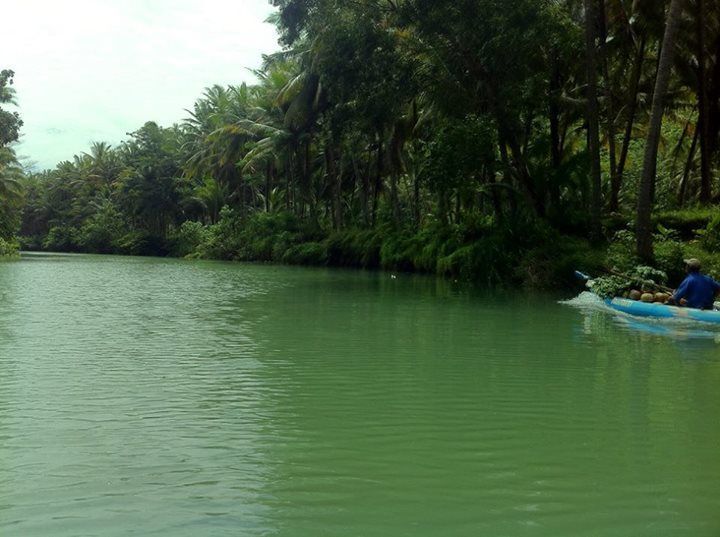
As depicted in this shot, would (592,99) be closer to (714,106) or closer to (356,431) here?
(714,106)

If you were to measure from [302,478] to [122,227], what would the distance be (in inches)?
3084

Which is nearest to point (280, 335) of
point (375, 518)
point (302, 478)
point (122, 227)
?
point (302, 478)

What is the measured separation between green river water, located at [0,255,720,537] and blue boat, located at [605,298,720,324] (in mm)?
302

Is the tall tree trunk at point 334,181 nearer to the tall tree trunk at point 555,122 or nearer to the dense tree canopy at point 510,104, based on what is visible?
the dense tree canopy at point 510,104

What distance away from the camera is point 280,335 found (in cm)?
1216

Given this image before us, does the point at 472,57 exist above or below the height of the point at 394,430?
above

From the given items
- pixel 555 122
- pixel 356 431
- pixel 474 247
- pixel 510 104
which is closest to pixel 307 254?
pixel 474 247

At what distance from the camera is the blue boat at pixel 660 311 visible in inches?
500

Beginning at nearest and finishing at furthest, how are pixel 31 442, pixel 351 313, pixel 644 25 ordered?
pixel 31 442 < pixel 351 313 < pixel 644 25

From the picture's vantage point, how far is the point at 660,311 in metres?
13.8

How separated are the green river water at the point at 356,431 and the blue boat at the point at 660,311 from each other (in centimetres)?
30

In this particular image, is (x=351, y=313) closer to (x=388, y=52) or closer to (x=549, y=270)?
(x=549, y=270)

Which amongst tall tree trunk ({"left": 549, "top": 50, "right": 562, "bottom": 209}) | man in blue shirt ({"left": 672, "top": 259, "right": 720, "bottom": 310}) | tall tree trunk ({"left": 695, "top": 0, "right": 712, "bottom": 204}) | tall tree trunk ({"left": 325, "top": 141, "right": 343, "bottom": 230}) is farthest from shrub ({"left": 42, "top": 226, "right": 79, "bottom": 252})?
man in blue shirt ({"left": 672, "top": 259, "right": 720, "bottom": 310})

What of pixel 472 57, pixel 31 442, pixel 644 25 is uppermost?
pixel 644 25
